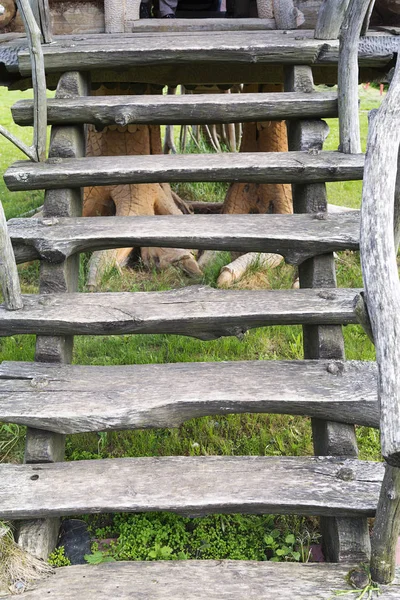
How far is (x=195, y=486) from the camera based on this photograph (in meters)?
1.86

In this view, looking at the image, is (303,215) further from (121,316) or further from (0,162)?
(0,162)

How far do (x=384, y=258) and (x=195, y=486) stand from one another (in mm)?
913

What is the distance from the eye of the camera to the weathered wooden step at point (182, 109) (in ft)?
9.10

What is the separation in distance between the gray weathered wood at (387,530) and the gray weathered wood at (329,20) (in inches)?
91.5

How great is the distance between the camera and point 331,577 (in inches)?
66.6

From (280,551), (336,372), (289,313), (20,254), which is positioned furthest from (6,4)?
(280,551)

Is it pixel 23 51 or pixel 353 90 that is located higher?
pixel 23 51

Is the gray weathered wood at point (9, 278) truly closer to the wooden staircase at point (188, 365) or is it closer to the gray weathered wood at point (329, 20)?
the wooden staircase at point (188, 365)

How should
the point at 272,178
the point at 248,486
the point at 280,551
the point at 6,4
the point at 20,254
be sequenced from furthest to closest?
the point at 6,4 < the point at 272,178 < the point at 20,254 < the point at 280,551 < the point at 248,486

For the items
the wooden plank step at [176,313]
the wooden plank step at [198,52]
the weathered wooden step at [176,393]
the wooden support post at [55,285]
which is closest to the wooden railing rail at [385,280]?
the weathered wooden step at [176,393]

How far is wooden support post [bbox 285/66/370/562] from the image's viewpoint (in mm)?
1833

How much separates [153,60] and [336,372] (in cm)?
178

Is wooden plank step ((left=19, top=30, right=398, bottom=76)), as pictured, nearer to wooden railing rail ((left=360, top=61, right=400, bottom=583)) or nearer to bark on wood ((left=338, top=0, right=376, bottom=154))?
bark on wood ((left=338, top=0, right=376, bottom=154))

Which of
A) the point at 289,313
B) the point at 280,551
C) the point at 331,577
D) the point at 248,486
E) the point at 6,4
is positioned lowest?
the point at 280,551
